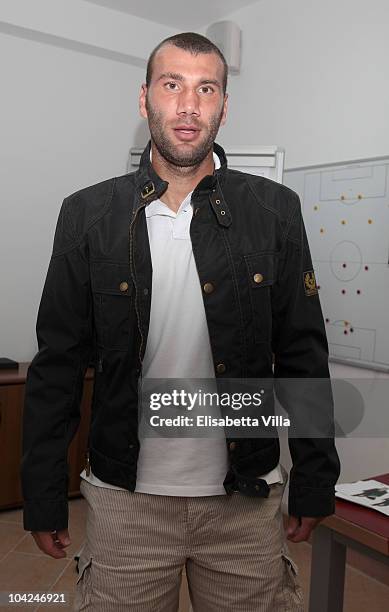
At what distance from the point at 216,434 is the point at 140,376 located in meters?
0.20

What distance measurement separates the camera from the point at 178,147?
126 centimetres

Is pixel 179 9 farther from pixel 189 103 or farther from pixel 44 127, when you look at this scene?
pixel 189 103

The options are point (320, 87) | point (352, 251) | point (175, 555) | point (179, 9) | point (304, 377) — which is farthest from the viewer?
point (179, 9)

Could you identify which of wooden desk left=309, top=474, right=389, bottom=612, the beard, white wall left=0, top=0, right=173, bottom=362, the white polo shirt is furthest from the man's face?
white wall left=0, top=0, right=173, bottom=362

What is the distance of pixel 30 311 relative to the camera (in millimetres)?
4090

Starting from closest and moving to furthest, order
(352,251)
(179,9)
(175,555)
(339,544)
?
(175,555) < (339,544) < (352,251) < (179,9)

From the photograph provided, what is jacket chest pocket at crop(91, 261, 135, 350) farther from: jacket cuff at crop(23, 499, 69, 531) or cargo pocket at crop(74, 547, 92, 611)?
cargo pocket at crop(74, 547, 92, 611)

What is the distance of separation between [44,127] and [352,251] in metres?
2.26

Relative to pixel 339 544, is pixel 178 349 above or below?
above

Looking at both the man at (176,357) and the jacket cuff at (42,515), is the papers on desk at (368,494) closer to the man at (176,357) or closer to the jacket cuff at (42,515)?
the man at (176,357)

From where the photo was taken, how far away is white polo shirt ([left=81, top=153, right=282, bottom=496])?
1229mm

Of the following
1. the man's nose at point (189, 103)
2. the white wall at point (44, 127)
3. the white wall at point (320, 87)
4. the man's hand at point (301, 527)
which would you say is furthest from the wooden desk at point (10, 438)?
the man's nose at point (189, 103)

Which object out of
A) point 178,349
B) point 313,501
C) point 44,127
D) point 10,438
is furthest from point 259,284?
point 44,127

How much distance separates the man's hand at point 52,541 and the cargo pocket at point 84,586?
52mm
